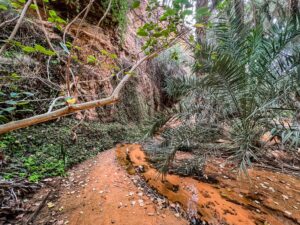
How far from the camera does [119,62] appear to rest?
6242 mm

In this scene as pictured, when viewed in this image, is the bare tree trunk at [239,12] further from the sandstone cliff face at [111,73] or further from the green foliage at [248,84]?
the sandstone cliff face at [111,73]

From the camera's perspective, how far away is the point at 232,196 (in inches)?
117

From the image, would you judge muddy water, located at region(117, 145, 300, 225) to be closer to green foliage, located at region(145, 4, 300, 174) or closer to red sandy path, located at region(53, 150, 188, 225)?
red sandy path, located at region(53, 150, 188, 225)

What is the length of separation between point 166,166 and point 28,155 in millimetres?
2541

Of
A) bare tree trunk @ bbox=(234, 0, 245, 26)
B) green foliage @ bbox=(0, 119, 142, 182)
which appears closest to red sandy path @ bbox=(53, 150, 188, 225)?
green foliage @ bbox=(0, 119, 142, 182)

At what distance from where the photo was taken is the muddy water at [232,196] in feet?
8.21

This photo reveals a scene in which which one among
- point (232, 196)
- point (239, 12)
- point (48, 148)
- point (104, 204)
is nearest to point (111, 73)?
point (48, 148)

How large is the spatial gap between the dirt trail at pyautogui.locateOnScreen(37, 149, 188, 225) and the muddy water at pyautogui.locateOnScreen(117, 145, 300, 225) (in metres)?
0.33

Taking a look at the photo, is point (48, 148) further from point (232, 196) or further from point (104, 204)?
point (232, 196)

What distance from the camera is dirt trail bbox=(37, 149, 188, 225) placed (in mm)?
2301

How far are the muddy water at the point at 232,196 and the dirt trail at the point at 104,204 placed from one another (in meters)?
0.33

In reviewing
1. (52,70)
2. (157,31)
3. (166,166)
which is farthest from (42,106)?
(157,31)

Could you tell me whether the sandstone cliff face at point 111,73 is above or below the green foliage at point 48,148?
above

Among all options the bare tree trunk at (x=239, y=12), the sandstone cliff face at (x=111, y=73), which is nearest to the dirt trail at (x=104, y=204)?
the sandstone cliff face at (x=111, y=73)
